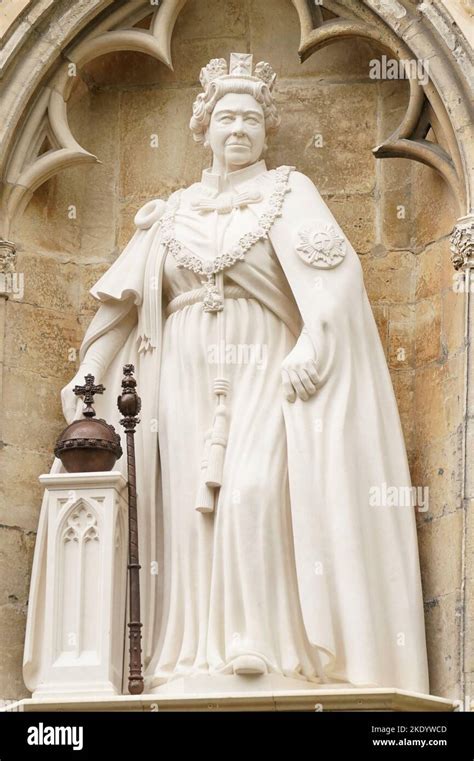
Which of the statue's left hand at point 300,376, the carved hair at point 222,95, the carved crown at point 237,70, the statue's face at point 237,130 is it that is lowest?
the statue's left hand at point 300,376

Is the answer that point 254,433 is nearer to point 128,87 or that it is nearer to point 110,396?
point 110,396

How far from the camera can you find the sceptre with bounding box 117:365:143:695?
9016 mm

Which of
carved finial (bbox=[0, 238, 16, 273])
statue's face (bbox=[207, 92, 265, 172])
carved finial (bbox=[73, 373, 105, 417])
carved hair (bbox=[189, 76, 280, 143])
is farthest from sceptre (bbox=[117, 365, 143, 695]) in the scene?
carved hair (bbox=[189, 76, 280, 143])

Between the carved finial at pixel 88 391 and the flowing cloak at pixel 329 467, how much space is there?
0.80 feet

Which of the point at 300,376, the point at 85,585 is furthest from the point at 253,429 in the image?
the point at 85,585

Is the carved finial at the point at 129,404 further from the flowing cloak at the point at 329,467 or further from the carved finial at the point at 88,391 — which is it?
the flowing cloak at the point at 329,467

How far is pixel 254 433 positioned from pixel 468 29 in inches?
77.7

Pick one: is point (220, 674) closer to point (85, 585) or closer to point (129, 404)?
point (85, 585)

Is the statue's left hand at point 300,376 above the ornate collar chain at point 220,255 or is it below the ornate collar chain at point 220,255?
below

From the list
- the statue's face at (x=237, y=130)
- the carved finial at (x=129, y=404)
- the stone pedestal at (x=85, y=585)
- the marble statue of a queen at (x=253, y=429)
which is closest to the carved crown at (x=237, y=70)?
the marble statue of a queen at (x=253, y=429)

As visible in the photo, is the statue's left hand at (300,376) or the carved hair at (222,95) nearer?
the statue's left hand at (300,376)

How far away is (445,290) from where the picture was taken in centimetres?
1009

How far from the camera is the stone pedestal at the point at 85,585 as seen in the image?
8953 millimetres
